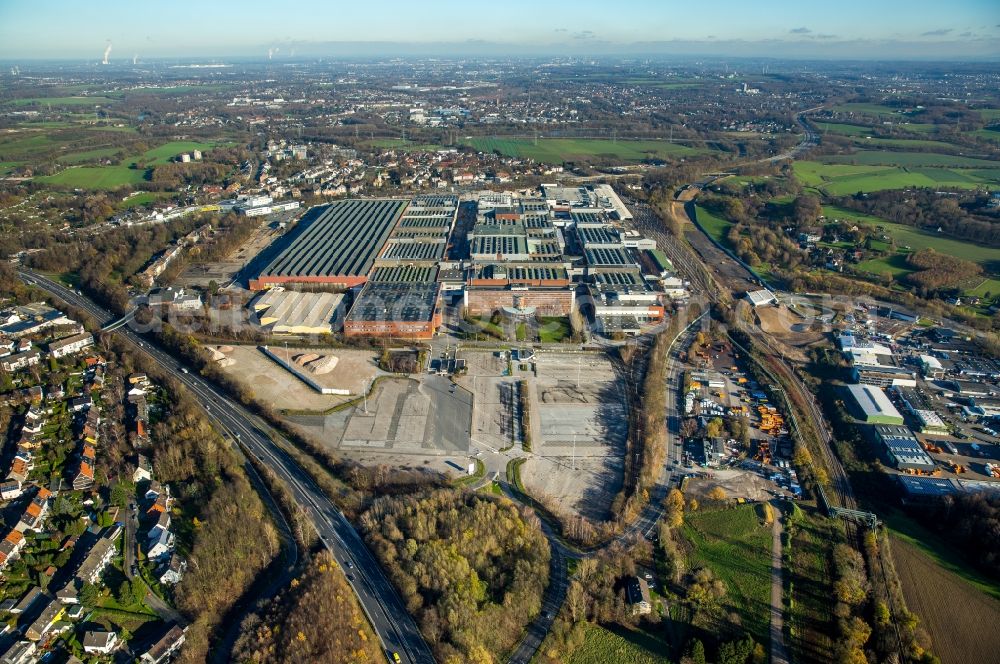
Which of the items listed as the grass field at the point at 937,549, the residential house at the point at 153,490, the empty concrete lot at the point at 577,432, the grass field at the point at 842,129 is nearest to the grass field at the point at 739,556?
the empty concrete lot at the point at 577,432

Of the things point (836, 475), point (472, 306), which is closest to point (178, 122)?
point (472, 306)

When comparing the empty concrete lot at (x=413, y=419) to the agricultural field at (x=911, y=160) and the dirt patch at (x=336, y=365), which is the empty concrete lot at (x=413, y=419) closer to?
the dirt patch at (x=336, y=365)

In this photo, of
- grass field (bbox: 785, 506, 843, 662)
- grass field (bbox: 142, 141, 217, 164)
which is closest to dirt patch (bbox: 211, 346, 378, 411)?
grass field (bbox: 785, 506, 843, 662)

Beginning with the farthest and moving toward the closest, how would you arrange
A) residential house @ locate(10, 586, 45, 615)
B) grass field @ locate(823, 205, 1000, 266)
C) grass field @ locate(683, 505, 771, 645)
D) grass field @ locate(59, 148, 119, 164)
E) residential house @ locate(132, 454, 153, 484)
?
grass field @ locate(59, 148, 119, 164) < grass field @ locate(823, 205, 1000, 266) < residential house @ locate(132, 454, 153, 484) < grass field @ locate(683, 505, 771, 645) < residential house @ locate(10, 586, 45, 615)

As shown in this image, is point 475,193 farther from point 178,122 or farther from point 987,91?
point 987,91

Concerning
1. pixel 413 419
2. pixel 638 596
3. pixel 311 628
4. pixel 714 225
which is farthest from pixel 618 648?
pixel 714 225

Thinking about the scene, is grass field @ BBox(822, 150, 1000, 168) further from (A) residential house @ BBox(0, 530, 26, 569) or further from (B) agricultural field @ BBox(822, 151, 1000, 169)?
(A) residential house @ BBox(0, 530, 26, 569)

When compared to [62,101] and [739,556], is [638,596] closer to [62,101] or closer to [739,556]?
[739,556]
